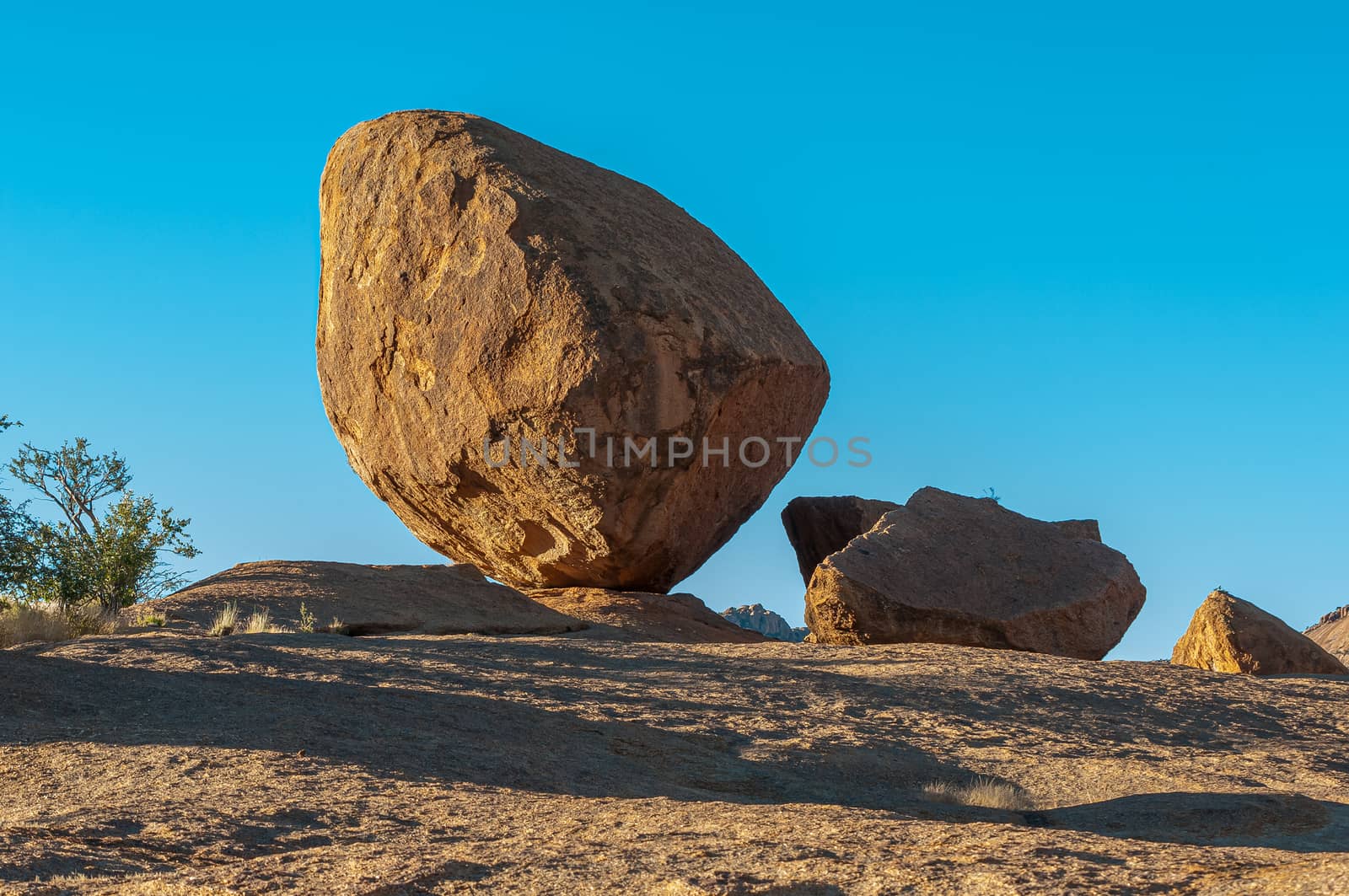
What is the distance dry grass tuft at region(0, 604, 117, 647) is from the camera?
Result: 11.9 metres

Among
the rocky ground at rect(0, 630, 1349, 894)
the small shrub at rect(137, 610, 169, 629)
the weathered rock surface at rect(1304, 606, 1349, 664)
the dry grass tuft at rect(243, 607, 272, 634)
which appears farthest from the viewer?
the weathered rock surface at rect(1304, 606, 1349, 664)

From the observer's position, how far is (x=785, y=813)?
6.34 meters

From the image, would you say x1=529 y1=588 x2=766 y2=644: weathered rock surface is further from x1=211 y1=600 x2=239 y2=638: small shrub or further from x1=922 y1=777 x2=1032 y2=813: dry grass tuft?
x1=922 y1=777 x2=1032 y2=813: dry grass tuft

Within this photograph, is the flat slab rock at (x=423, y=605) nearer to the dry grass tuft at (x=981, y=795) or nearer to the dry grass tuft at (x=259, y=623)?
the dry grass tuft at (x=259, y=623)

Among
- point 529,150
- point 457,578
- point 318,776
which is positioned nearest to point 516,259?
point 529,150

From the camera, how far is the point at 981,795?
770cm

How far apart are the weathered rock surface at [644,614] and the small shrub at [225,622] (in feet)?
12.5

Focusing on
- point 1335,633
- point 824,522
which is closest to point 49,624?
point 824,522

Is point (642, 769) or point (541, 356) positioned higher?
point (541, 356)

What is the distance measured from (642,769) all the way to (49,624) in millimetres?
7249

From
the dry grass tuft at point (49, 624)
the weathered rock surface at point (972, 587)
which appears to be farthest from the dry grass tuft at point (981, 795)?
the dry grass tuft at point (49, 624)

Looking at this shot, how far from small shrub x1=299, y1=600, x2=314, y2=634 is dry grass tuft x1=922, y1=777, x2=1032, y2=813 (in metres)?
7.32

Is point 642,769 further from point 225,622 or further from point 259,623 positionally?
point 225,622

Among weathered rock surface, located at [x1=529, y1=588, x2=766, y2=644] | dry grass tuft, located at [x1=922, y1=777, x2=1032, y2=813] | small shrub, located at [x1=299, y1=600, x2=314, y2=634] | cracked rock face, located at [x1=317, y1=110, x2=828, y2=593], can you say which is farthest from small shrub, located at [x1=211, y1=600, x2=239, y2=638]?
dry grass tuft, located at [x1=922, y1=777, x2=1032, y2=813]
